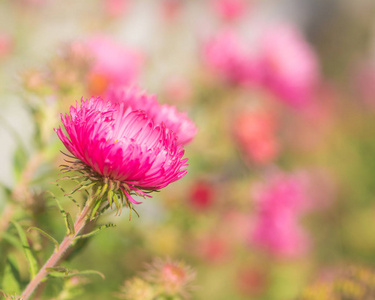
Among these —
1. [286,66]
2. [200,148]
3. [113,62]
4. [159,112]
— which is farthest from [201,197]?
[159,112]

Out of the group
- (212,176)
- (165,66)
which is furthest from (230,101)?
(165,66)

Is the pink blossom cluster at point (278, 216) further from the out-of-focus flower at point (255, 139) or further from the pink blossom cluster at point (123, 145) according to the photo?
the pink blossom cluster at point (123, 145)

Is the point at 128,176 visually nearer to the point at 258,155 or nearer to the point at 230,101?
the point at 258,155

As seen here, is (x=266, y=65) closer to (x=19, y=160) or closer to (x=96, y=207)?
(x=19, y=160)

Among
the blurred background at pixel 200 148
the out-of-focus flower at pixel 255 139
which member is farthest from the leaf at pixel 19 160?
the out-of-focus flower at pixel 255 139

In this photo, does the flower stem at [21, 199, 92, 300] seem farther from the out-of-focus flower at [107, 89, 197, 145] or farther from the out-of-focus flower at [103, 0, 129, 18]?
the out-of-focus flower at [103, 0, 129, 18]
